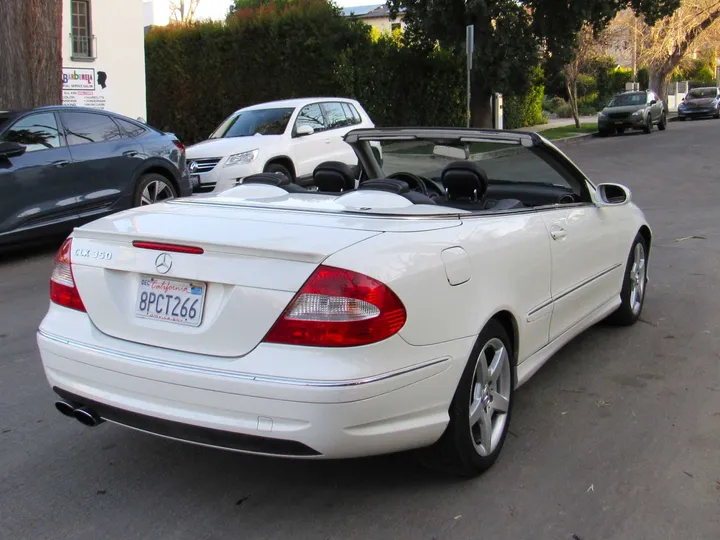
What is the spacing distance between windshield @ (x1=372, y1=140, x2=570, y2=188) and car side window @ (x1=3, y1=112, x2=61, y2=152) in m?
4.48

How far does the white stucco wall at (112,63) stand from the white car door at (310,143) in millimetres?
8279

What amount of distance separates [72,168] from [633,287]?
236 inches

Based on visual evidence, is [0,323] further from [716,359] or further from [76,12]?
[76,12]

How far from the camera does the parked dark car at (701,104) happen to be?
40781 millimetres

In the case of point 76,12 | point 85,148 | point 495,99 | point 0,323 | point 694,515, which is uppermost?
point 76,12

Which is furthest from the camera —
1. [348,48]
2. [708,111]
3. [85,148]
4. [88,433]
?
[708,111]

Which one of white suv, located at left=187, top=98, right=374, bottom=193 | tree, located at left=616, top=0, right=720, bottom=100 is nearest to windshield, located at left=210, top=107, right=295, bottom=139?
white suv, located at left=187, top=98, right=374, bottom=193

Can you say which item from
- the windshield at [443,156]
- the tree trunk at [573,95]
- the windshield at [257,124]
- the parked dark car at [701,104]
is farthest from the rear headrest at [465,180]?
the parked dark car at [701,104]

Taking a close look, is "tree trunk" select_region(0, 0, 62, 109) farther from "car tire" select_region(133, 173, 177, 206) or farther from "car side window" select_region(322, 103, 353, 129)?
"car side window" select_region(322, 103, 353, 129)

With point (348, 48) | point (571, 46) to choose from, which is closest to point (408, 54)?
point (348, 48)

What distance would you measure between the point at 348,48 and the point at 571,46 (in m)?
7.14

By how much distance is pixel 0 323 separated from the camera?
6164mm

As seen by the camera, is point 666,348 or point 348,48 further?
point 348,48

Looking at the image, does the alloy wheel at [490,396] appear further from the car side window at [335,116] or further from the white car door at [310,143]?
the car side window at [335,116]
